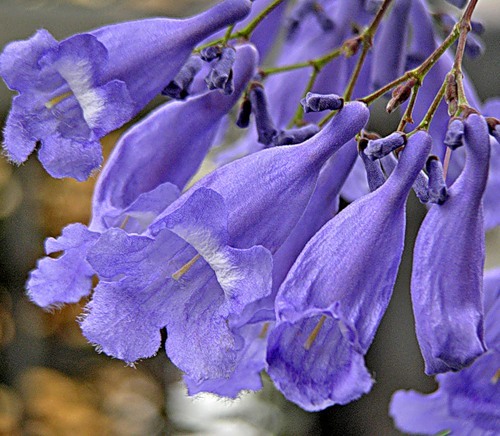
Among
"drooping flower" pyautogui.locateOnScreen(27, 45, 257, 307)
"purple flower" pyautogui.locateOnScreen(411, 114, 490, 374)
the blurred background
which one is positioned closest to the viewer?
"purple flower" pyautogui.locateOnScreen(411, 114, 490, 374)

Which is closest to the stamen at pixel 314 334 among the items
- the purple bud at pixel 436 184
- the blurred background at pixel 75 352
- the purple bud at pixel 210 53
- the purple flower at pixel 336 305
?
the purple flower at pixel 336 305

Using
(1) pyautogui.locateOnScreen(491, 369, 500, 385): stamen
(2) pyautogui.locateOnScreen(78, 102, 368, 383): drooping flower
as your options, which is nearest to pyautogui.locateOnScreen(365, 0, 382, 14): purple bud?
(2) pyautogui.locateOnScreen(78, 102, 368, 383): drooping flower

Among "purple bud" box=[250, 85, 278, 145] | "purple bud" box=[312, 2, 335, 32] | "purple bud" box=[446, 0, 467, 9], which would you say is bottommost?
"purple bud" box=[312, 2, 335, 32]

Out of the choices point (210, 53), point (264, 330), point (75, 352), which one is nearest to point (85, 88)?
point (210, 53)

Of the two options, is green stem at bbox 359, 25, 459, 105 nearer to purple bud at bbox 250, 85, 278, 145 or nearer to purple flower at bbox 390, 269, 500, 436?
purple bud at bbox 250, 85, 278, 145

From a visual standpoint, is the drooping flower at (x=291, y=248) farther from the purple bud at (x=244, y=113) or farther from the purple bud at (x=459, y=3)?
the purple bud at (x=459, y=3)

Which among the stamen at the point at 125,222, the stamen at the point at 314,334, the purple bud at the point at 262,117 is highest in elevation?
the purple bud at the point at 262,117

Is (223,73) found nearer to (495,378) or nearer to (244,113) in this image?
(244,113)
